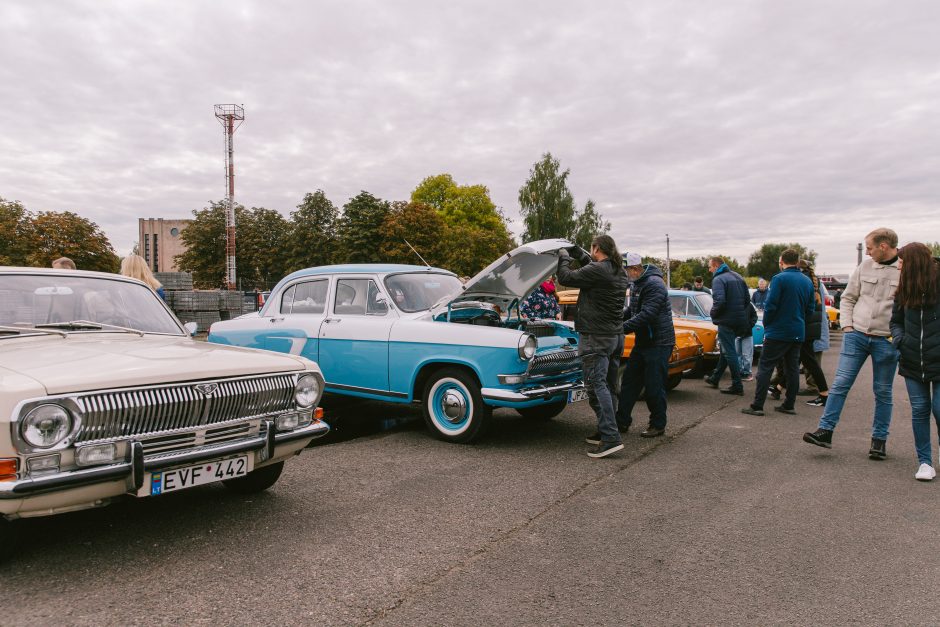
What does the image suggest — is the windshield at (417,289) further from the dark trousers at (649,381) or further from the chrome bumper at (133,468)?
the chrome bumper at (133,468)

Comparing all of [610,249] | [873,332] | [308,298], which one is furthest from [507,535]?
[308,298]

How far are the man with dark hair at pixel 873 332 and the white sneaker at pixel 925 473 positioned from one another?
0.60m

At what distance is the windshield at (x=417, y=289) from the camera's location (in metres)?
6.85

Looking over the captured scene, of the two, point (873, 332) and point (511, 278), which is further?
point (511, 278)

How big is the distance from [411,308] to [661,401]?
111 inches

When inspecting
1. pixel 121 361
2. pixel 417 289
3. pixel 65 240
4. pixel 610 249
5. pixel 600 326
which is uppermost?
pixel 65 240

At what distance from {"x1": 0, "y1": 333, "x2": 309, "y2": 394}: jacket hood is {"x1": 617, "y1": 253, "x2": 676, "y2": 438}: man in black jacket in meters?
3.65

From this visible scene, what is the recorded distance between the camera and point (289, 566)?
3.38 meters

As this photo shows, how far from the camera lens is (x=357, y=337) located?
6.78 meters

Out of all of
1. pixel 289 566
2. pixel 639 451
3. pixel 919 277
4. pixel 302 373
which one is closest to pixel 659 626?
pixel 289 566

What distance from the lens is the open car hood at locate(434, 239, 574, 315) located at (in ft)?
20.9

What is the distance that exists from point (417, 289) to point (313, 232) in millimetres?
45752

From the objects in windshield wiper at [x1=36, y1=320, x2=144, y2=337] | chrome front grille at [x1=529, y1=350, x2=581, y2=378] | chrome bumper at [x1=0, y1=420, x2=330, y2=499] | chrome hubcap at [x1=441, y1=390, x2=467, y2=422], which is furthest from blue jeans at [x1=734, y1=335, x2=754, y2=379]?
windshield wiper at [x1=36, y1=320, x2=144, y2=337]

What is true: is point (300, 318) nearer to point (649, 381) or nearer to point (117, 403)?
point (649, 381)
